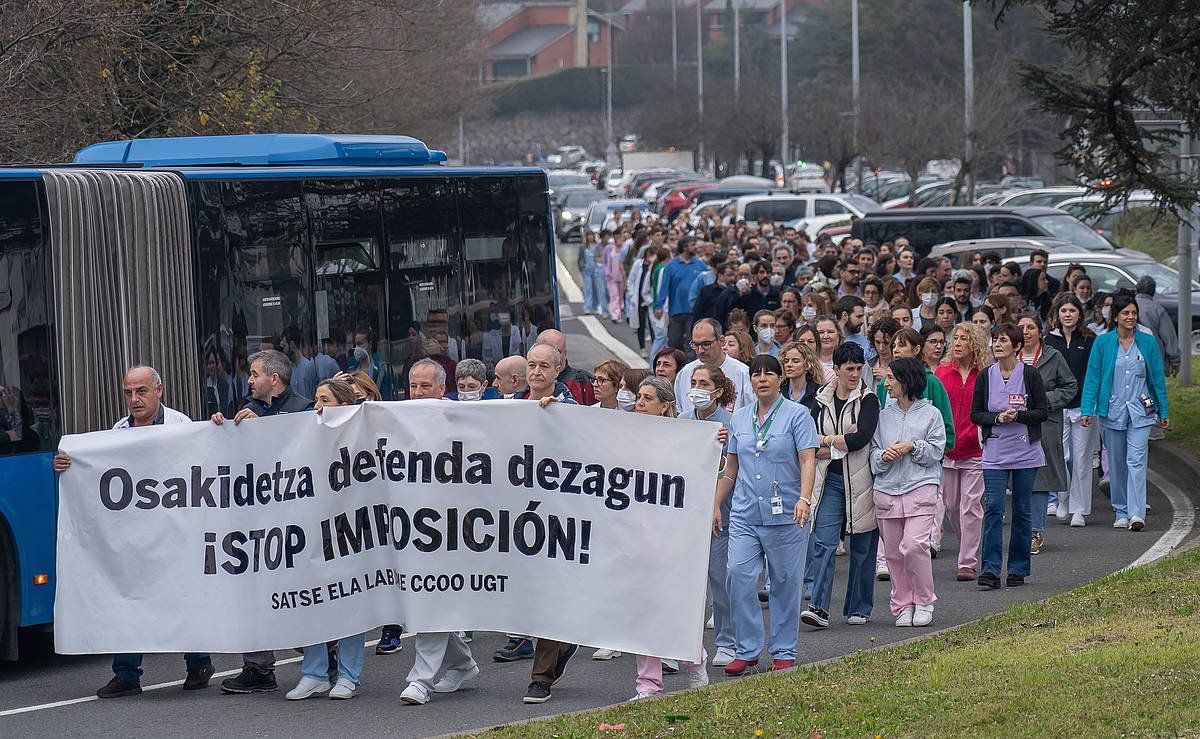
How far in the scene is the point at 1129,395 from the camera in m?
13.5

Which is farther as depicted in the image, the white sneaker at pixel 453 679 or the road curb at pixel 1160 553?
the white sneaker at pixel 453 679

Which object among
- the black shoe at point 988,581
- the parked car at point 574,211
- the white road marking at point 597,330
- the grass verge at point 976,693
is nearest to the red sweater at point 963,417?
the black shoe at point 988,581

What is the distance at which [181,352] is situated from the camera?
35.2ft

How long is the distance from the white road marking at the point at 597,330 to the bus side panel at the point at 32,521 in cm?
999

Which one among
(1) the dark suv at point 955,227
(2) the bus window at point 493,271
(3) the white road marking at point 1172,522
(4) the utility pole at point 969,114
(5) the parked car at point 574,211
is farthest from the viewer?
(5) the parked car at point 574,211

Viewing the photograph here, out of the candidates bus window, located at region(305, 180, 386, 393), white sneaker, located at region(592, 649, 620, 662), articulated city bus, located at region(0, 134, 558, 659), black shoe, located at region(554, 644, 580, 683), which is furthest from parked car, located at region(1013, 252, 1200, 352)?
black shoe, located at region(554, 644, 580, 683)

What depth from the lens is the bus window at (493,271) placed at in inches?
545

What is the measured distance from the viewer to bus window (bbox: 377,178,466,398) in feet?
41.9

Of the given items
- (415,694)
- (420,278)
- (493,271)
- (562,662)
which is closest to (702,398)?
(562,662)

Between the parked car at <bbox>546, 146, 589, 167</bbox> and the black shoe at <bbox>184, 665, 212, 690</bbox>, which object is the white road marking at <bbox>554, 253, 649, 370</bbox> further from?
the parked car at <bbox>546, 146, 589, 167</bbox>

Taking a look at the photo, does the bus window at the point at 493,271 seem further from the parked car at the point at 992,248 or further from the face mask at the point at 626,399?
the parked car at the point at 992,248

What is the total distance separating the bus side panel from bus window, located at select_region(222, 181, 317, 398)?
178 centimetres

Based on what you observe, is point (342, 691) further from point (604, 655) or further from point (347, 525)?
point (604, 655)

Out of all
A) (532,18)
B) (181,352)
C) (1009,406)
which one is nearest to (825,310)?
(1009,406)
